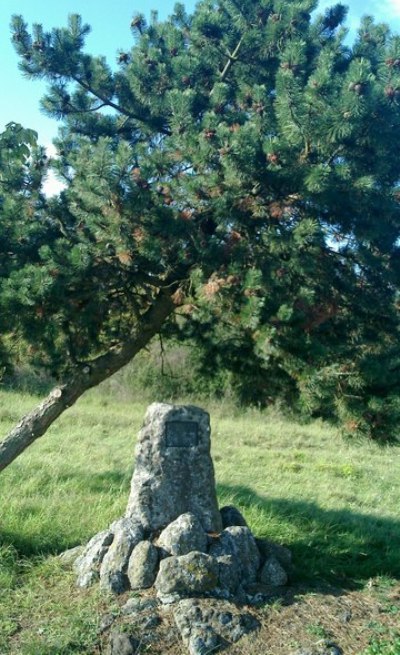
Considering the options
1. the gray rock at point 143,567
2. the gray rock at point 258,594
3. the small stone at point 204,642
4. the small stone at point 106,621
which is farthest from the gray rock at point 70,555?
the small stone at point 204,642

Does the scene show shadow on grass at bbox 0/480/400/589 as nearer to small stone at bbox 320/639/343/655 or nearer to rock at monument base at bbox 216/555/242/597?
rock at monument base at bbox 216/555/242/597

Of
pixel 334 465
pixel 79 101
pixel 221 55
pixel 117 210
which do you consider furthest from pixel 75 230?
pixel 334 465

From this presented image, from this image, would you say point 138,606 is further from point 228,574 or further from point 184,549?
point 228,574

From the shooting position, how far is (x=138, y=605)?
477cm

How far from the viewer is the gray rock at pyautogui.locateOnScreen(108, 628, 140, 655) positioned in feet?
14.3

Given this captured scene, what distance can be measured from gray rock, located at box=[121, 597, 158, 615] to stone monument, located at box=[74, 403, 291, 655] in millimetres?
12

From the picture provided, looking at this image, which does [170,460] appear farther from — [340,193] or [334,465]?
→ [334,465]

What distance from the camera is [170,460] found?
5.57 metres

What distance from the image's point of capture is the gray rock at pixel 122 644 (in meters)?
4.34

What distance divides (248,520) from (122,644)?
2788 mm

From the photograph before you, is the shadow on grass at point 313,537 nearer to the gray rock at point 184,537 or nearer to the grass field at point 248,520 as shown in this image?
the grass field at point 248,520

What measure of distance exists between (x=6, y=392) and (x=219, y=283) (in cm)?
1503

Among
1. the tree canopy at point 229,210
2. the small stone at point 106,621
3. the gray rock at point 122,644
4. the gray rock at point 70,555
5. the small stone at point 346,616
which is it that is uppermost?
the tree canopy at point 229,210

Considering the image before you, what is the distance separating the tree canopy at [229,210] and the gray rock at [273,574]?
123 centimetres
